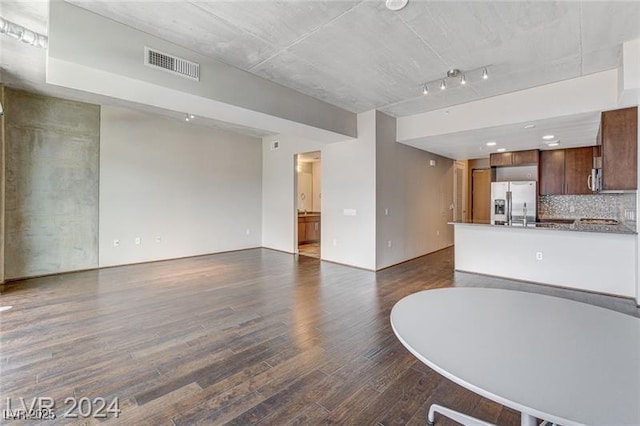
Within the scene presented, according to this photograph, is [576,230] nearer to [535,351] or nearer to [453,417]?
[453,417]

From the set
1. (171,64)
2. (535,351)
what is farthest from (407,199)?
(535,351)

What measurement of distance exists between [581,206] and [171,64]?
7896 mm

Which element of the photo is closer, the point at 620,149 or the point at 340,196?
the point at 620,149

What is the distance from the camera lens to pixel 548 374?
898 millimetres

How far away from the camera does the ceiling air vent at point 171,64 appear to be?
2928 mm

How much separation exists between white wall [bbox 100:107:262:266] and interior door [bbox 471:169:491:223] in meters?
6.47

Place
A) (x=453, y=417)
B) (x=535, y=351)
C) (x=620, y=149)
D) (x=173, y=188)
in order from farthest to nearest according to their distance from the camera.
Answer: (x=173, y=188) < (x=620, y=149) < (x=453, y=417) < (x=535, y=351)

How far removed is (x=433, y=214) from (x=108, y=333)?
6.64m

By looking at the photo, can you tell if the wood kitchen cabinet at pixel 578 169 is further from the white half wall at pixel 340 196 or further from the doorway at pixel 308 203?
the doorway at pixel 308 203

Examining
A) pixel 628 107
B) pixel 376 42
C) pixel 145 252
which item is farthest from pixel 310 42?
pixel 145 252

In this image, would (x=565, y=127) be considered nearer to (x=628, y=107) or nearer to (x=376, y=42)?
(x=628, y=107)

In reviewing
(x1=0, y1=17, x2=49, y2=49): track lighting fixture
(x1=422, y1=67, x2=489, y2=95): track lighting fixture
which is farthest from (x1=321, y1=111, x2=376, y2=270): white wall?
(x1=0, y1=17, x2=49, y2=49): track lighting fixture

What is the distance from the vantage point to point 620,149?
11.7 feet

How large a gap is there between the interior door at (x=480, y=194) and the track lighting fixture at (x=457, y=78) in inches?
222
